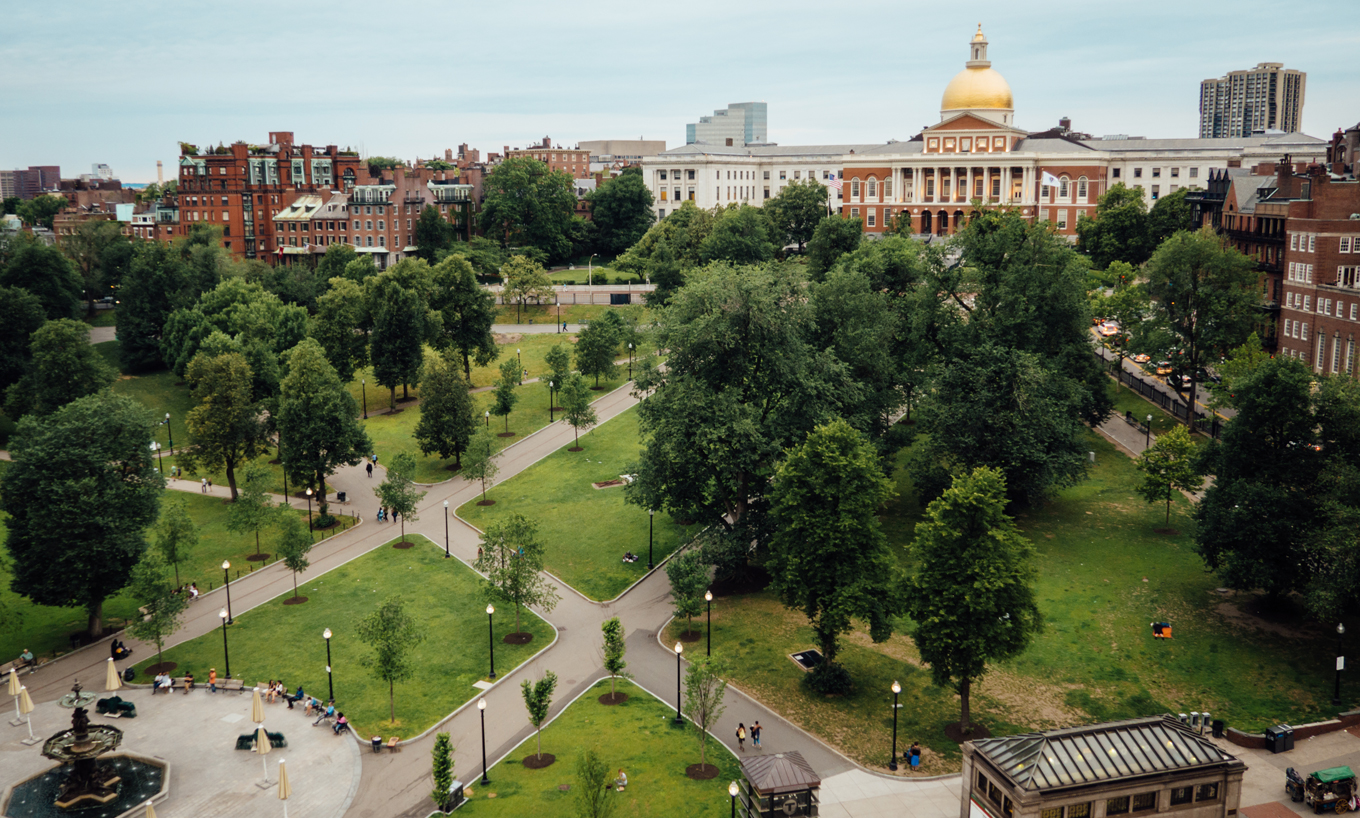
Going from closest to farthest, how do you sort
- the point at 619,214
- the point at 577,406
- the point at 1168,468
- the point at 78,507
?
the point at 78,507
the point at 1168,468
the point at 577,406
the point at 619,214

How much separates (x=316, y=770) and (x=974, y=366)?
36.9 m

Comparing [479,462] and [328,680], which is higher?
[479,462]

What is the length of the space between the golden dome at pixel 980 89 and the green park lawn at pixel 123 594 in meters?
110

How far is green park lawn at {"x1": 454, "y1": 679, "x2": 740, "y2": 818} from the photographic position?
33.2 m

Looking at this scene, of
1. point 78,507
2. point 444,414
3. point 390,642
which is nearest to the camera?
point 390,642

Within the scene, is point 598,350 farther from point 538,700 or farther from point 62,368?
point 538,700

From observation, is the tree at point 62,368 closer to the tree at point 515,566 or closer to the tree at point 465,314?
the tree at point 465,314

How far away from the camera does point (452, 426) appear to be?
6781 centimetres

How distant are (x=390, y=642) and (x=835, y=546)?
17217mm

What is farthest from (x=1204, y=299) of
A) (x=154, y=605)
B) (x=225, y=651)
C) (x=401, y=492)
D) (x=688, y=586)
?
(x=154, y=605)

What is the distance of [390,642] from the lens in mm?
39156

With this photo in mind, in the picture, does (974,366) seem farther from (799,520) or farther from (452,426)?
(452,426)

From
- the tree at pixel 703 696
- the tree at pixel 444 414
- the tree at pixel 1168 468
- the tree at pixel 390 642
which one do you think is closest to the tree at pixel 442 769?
the tree at pixel 390 642

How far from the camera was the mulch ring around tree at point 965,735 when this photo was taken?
37.2 m
